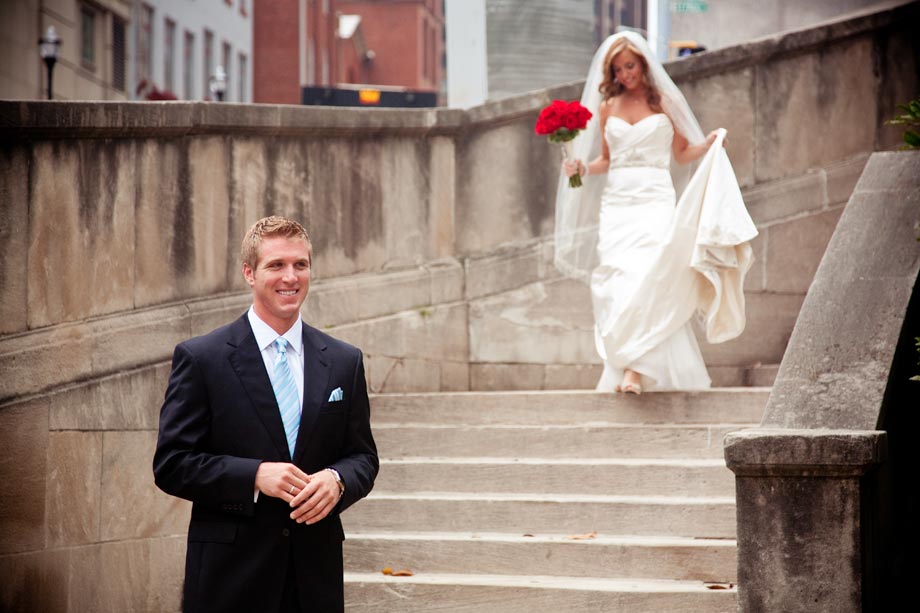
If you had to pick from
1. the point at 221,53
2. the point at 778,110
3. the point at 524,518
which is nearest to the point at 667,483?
the point at 524,518

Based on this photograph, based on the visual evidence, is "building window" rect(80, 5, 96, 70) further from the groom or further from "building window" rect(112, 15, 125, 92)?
the groom

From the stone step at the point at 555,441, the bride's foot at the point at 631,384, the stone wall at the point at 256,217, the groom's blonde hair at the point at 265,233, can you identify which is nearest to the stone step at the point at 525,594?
the stone step at the point at 555,441

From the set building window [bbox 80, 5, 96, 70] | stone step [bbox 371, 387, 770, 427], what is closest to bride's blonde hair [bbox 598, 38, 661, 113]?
stone step [bbox 371, 387, 770, 427]

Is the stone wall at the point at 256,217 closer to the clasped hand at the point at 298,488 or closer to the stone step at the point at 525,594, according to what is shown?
the stone step at the point at 525,594

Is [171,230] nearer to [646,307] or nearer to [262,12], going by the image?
[646,307]

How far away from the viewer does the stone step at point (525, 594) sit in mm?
6730

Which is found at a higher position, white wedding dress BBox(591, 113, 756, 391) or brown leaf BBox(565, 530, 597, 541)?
white wedding dress BBox(591, 113, 756, 391)

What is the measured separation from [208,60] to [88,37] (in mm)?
13686

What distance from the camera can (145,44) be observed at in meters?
47.7

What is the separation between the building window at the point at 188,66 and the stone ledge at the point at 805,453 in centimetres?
4933

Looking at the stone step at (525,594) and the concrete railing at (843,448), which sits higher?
the concrete railing at (843,448)

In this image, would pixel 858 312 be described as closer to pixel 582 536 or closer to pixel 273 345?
pixel 582 536

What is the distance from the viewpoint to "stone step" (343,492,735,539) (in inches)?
293

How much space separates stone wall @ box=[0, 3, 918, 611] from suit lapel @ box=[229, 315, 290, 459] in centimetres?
356
